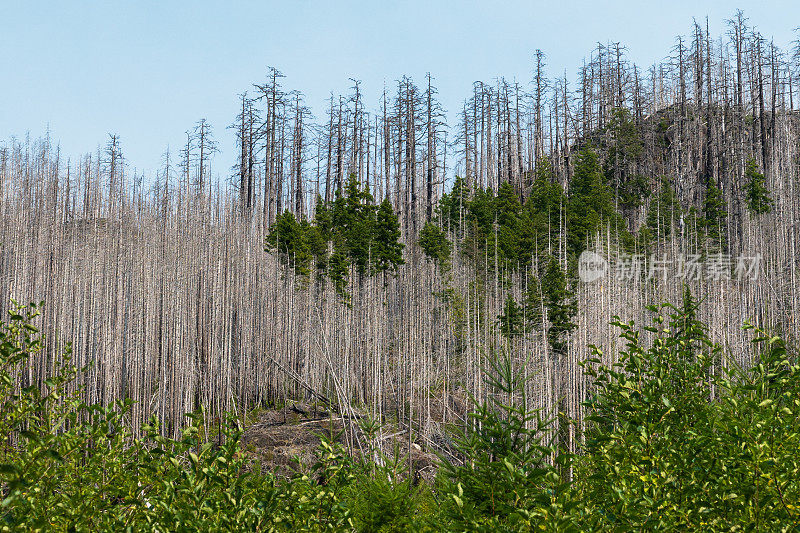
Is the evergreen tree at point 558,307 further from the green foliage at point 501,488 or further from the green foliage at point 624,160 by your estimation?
the green foliage at point 624,160

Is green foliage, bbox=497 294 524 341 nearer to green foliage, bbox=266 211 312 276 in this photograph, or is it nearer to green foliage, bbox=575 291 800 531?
green foliage, bbox=266 211 312 276

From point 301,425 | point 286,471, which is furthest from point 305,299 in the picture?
point 286,471

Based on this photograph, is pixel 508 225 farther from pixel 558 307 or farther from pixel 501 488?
pixel 501 488

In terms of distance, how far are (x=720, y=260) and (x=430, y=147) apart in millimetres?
15526

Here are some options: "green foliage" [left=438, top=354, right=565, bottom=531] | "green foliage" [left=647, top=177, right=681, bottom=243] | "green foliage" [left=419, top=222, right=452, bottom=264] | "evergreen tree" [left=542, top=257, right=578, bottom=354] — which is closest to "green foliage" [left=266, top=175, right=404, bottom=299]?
"green foliage" [left=419, top=222, right=452, bottom=264]

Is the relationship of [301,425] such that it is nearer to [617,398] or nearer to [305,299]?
[305,299]

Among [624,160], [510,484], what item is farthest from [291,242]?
[624,160]

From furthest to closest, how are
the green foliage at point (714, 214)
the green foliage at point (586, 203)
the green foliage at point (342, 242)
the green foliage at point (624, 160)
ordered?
the green foliage at point (624, 160)
the green foliage at point (714, 214)
the green foliage at point (586, 203)
the green foliage at point (342, 242)

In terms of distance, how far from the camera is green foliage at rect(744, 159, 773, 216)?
25.2 metres

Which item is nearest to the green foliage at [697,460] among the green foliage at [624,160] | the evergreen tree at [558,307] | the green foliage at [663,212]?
the evergreen tree at [558,307]

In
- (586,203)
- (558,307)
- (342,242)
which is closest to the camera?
(558,307)

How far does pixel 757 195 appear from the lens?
2555 centimetres

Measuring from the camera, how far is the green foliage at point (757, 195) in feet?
82.5

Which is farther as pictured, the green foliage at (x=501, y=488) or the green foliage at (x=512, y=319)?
the green foliage at (x=512, y=319)
